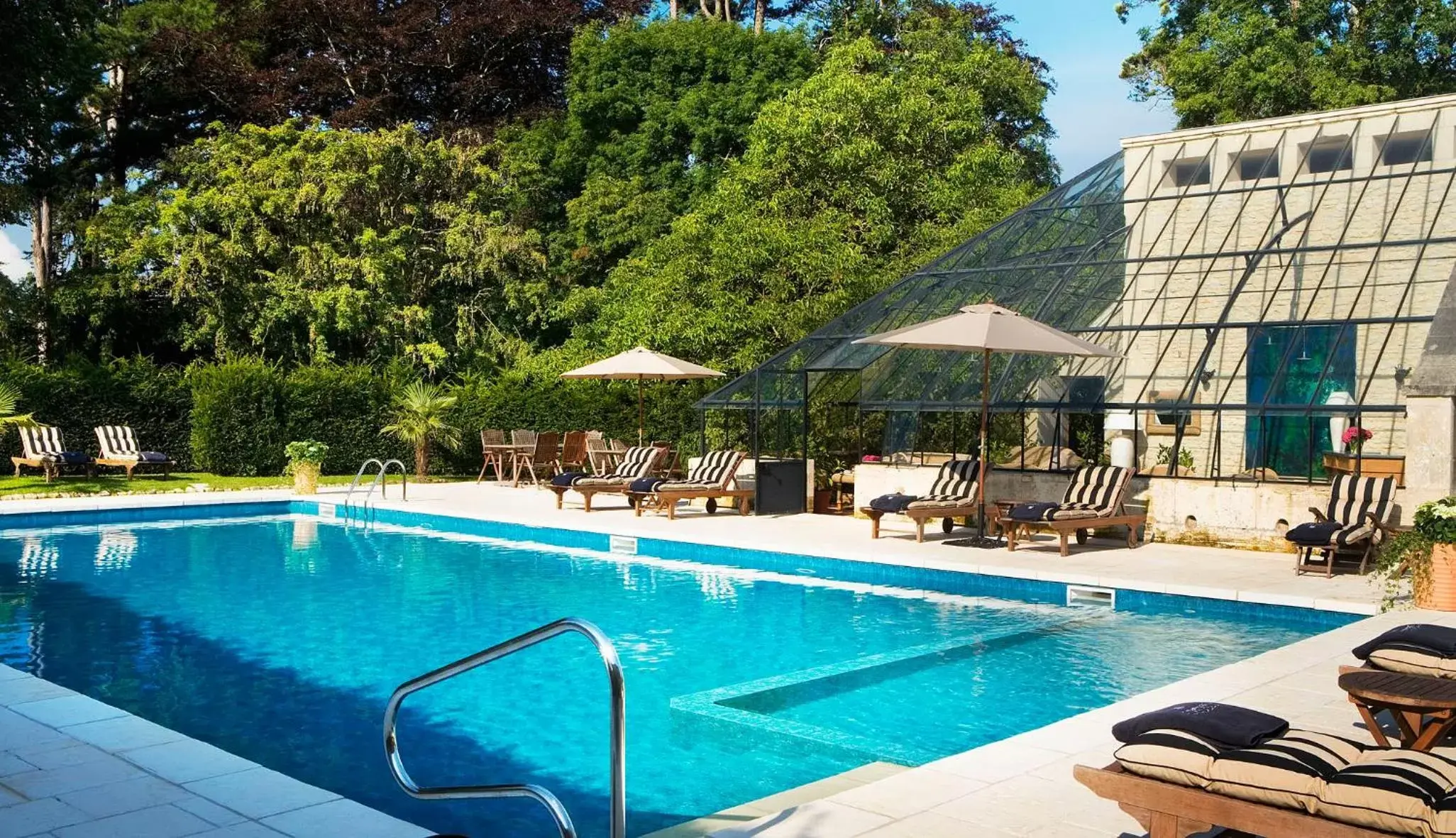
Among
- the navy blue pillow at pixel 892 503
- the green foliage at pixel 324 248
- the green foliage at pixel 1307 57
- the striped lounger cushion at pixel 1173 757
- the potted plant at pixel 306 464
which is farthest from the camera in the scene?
the green foliage at pixel 1307 57

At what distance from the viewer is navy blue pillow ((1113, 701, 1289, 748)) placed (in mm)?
4168

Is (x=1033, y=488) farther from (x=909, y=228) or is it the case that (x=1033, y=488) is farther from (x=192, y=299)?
(x=192, y=299)

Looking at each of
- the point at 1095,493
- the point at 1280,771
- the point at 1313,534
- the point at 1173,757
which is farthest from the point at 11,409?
the point at 1280,771

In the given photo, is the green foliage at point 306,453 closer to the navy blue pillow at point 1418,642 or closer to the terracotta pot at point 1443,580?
the terracotta pot at point 1443,580

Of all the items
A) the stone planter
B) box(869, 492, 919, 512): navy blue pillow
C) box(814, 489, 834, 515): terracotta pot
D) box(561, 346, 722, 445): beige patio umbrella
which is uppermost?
box(561, 346, 722, 445): beige patio umbrella

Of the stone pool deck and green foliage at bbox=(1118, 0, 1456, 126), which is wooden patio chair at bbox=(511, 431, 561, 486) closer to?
the stone pool deck

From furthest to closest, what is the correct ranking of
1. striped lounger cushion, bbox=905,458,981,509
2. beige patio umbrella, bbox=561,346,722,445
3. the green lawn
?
the green lawn
beige patio umbrella, bbox=561,346,722,445
striped lounger cushion, bbox=905,458,981,509

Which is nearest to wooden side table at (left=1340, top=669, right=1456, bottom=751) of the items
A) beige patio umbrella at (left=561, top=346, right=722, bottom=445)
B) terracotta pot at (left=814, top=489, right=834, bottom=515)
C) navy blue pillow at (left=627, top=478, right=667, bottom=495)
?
navy blue pillow at (left=627, top=478, right=667, bottom=495)

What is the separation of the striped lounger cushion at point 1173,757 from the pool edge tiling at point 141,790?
2.45 meters

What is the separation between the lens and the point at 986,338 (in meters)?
12.3

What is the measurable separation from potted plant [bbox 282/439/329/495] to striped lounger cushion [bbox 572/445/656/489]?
481 centimetres

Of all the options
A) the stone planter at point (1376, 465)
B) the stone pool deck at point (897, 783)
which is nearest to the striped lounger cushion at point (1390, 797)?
the stone pool deck at point (897, 783)

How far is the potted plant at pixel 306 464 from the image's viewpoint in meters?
19.2

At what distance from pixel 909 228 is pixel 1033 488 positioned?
10.1m
